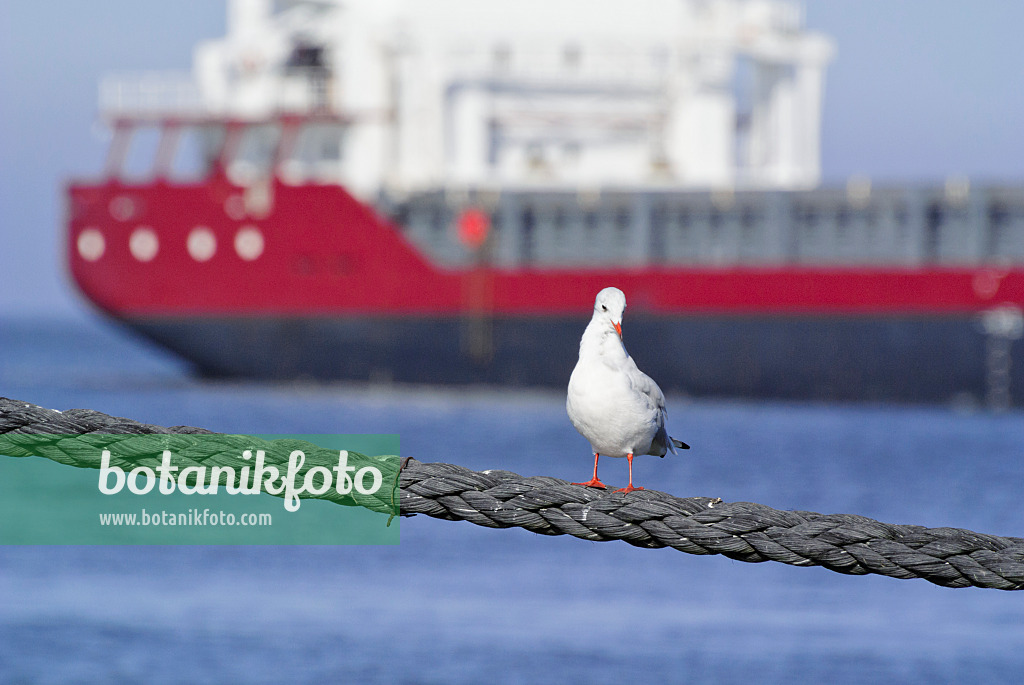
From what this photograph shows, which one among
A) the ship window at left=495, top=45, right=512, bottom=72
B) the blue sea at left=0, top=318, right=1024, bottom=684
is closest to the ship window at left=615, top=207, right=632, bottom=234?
the ship window at left=495, top=45, right=512, bottom=72

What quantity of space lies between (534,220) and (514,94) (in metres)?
2.38

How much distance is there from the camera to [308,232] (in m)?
20.7

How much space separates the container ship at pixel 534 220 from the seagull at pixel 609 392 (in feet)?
57.1

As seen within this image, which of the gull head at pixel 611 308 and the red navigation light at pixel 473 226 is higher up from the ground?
the red navigation light at pixel 473 226

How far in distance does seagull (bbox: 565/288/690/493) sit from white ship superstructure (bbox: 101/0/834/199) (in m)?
19.1

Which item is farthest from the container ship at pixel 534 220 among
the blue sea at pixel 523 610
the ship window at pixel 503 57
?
the blue sea at pixel 523 610

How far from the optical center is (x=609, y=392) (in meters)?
2.11

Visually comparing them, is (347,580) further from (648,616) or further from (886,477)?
(886,477)

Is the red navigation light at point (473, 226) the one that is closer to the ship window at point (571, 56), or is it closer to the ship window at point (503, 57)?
the ship window at point (503, 57)

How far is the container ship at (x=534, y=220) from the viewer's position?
1928cm

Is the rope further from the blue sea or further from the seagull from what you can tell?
the blue sea

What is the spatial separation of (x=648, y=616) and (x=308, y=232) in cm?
1293

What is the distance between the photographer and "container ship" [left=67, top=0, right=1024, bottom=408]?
19281 millimetres

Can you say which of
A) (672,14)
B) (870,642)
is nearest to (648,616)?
(870,642)
